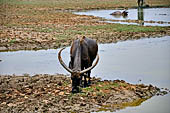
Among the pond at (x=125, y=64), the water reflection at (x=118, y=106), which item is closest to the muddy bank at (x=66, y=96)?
the water reflection at (x=118, y=106)

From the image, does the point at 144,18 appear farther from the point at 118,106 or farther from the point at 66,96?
the point at 118,106

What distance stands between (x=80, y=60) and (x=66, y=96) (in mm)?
1195

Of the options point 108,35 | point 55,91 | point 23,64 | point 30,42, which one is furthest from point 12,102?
point 108,35

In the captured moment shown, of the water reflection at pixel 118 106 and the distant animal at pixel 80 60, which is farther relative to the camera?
the distant animal at pixel 80 60

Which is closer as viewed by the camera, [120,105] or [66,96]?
[120,105]

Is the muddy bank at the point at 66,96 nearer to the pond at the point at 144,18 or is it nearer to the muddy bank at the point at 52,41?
the muddy bank at the point at 52,41

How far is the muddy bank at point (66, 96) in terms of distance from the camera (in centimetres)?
955

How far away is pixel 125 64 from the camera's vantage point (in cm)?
1506

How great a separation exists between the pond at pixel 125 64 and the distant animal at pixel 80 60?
1.58 meters

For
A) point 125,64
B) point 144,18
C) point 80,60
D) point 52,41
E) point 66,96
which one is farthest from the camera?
point 144,18

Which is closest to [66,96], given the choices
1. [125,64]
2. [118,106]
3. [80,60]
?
[80,60]

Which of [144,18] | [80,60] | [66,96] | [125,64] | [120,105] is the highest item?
[80,60]

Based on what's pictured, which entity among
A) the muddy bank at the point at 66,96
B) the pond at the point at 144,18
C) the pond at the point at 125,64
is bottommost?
the pond at the point at 144,18

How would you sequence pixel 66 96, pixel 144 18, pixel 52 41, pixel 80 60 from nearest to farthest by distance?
pixel 66 96
pixel 80 60
pixel 52 41
pixel 144 18
